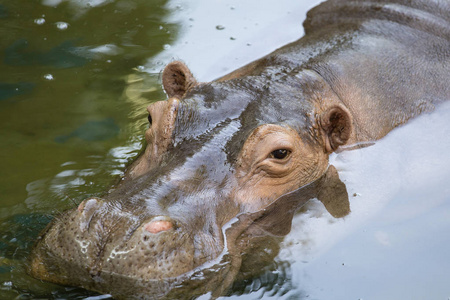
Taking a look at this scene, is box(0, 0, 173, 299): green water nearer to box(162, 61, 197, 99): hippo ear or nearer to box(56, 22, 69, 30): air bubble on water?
box(56, 22, 69, 30): air bubble on water

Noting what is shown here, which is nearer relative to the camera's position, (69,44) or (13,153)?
(13,153)

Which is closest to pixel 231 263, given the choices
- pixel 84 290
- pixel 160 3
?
pixel 84 290

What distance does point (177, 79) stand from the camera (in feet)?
16.8

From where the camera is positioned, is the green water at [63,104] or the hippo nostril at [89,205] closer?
the hippo nostril at [89,205]

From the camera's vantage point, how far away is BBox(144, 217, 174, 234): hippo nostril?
10.7 ft

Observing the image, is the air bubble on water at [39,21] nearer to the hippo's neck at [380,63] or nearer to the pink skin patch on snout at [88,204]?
the hippo's neck at [380,63]

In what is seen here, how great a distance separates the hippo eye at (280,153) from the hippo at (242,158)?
0.4 inches

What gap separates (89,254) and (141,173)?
101 centimetres

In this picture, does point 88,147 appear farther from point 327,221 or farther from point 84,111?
point 327,221

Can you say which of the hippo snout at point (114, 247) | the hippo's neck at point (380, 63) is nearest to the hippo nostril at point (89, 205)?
the hippo snout at point (114, 247)

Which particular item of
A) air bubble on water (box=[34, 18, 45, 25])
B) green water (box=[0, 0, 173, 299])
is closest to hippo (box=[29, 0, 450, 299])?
green water (box=[0, 0, 173, 299])

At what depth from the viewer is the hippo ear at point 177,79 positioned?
196 inches

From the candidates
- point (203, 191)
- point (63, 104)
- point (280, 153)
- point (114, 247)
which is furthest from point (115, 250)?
point (63, 104)

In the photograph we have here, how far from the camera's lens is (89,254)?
329 centimetres
